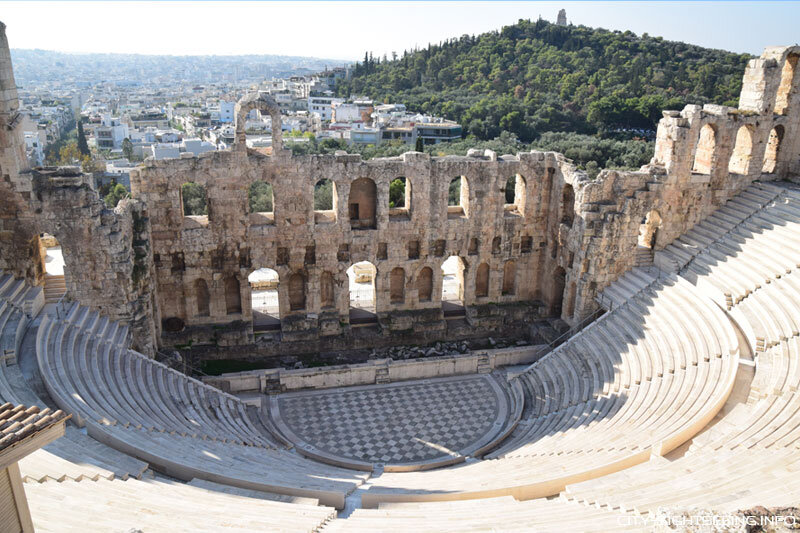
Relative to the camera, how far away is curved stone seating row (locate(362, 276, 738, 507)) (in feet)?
51.7

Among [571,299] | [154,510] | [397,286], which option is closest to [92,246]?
[154,510]

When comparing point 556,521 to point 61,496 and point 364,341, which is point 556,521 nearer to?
point 61,496

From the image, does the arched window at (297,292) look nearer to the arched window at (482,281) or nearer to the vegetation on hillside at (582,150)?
the arched window at (482,281)

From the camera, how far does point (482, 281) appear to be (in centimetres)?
2988

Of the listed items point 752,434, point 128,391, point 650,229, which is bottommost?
point 128,391

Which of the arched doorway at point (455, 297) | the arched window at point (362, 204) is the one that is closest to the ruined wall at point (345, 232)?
the arched window at point (362, 204)

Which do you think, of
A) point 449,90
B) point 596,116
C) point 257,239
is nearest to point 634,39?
point 449,90

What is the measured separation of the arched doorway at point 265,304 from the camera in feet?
89.4

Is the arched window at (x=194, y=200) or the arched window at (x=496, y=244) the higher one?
the arched window at (x=496, y=244)

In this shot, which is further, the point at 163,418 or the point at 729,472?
the point at 163,418

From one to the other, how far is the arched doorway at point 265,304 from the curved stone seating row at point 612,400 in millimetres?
10959

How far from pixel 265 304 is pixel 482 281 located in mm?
10284

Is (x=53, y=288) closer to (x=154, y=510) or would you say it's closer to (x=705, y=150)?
(x=154, y=510)

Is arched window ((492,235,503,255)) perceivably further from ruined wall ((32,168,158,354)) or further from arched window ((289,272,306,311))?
ruined wall ((32,168,158,354))
